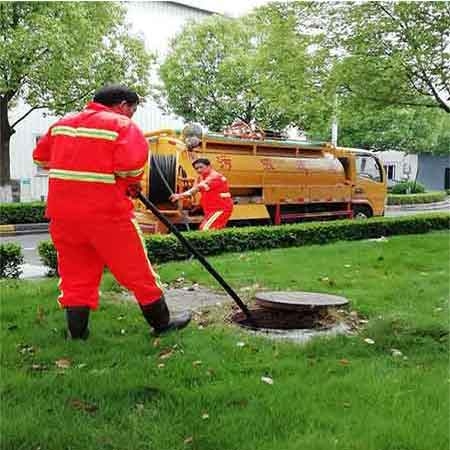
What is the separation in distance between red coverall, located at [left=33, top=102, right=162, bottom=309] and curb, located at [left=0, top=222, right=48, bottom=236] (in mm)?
11517

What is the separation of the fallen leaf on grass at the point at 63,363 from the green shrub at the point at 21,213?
12.6 metres

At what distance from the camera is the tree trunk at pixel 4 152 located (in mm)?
16428

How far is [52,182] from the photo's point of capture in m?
3.91

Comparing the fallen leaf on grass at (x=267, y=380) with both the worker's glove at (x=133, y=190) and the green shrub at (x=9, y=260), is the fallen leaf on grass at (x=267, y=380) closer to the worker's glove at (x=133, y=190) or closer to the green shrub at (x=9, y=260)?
the worker's glove at (x=133, y=190)

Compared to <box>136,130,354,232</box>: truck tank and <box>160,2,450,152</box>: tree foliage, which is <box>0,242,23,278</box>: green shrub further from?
<box>160,2,450,152</box>: tree foliage

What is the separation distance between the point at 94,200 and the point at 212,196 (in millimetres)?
5589

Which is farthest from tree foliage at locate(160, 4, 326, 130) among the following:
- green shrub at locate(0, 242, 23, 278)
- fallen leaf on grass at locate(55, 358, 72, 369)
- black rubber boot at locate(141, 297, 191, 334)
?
fallen leaf on grass at locate(55, 358, 72, 369)

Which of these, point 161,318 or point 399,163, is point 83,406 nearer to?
point 161,318

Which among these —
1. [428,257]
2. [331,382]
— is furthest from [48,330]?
[428,257]

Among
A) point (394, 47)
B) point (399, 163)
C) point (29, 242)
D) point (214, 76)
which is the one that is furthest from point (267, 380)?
point (399, 163)

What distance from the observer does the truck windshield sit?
613 inches

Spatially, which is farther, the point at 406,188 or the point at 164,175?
the point at 406,188

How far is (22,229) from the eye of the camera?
610 inches

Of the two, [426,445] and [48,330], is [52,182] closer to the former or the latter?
[48,330]
